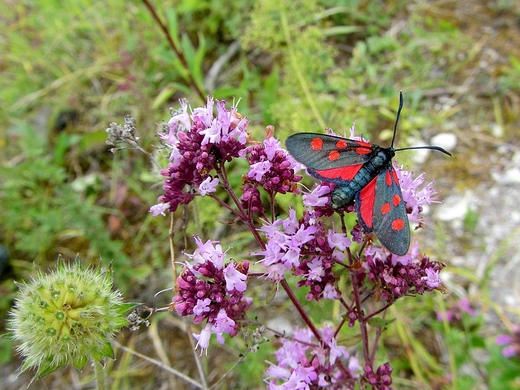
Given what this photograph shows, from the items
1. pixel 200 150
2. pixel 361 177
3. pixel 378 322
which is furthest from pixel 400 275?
pixel 200 150

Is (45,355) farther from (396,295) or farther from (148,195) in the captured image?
(148,195)

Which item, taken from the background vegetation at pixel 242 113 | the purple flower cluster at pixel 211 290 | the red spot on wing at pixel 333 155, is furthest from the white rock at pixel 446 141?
the purple flower cluster at pixel 211 290

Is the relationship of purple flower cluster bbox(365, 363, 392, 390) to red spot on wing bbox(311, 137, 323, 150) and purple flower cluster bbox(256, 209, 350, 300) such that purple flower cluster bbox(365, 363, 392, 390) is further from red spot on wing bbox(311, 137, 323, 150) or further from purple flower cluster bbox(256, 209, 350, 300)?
red spot on wing bbox(311, 137, 323, 150)

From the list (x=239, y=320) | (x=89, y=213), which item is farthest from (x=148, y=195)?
(x=239, y=320)

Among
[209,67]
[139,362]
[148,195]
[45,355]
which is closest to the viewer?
[45,355]

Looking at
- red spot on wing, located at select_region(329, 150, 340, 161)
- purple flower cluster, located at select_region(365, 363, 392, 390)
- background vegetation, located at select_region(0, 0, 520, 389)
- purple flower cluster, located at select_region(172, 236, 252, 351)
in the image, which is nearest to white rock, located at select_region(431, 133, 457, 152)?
background vegetation, located at select_region(0, 0, 520, 389)

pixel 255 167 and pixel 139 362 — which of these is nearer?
pixel 255 167
